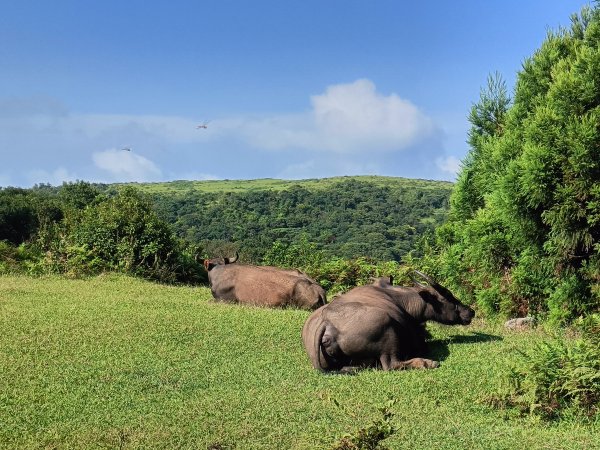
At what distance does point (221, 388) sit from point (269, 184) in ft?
342

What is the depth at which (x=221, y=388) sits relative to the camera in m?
9.15

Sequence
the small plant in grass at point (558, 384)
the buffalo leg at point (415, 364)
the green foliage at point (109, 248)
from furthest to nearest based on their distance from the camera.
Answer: the green foliage at point (109, 248) < the buffalo leg at point (415, 364) < the small plant in grass at point (558, 384)

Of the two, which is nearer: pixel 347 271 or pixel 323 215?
pixel 347 271

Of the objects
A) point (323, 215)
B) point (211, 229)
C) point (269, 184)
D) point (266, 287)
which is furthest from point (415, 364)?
point (269, 184)

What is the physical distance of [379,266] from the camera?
65.3 ft

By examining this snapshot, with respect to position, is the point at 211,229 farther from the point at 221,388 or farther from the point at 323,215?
the point at 221,388

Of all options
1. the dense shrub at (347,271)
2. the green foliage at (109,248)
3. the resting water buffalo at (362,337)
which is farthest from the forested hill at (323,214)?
the resting water buffalo at (362,337)

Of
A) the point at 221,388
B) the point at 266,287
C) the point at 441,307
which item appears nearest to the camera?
the point at 221,388

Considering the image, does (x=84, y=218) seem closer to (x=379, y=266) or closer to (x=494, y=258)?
(x=379, y=266)

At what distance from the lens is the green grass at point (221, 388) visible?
284 inches

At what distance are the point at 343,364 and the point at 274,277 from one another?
642 cm

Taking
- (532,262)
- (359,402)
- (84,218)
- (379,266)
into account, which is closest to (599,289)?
(532,262)

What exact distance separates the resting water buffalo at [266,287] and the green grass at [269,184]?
86185mm

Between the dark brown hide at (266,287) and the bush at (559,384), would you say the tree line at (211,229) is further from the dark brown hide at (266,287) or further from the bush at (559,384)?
the bush at (559,384)
